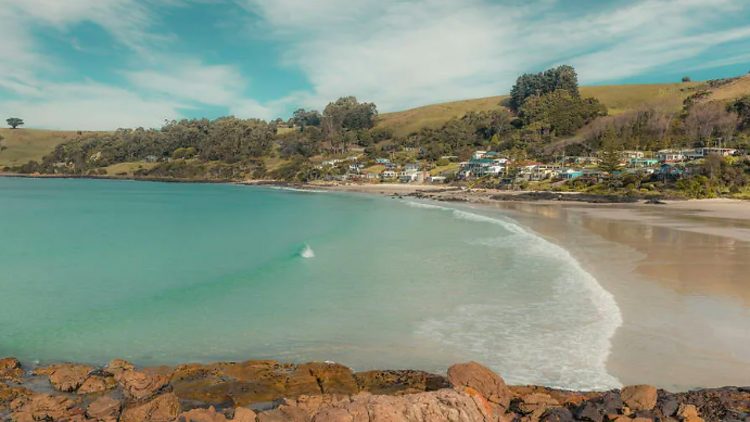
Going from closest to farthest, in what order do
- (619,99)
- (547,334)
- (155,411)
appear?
(155,411) → (547,334) → (619,99)

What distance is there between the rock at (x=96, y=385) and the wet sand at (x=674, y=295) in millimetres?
10152

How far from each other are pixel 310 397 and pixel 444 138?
147 m

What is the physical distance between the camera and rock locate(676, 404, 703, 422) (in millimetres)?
6836

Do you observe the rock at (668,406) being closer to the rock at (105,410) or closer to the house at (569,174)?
the rock at (105,410)

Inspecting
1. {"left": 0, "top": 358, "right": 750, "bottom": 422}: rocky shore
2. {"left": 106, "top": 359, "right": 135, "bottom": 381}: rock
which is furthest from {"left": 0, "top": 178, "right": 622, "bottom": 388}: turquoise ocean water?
{"left": 0, "top": 358, "right": 750, "bottom": 422}: rocky shore

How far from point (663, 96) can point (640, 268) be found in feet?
545

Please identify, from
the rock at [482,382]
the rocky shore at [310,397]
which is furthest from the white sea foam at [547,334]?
the rock at [482,382]

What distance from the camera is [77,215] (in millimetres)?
49531

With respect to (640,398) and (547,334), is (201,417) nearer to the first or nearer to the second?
(640,398)

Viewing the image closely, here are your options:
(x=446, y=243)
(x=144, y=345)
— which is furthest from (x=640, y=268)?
(x=144, y=345)

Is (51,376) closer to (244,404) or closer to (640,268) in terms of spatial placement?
(244,404)

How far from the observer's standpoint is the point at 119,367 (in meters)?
9.68

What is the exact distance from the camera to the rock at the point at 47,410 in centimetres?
739

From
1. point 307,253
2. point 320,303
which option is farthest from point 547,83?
point 320,303
